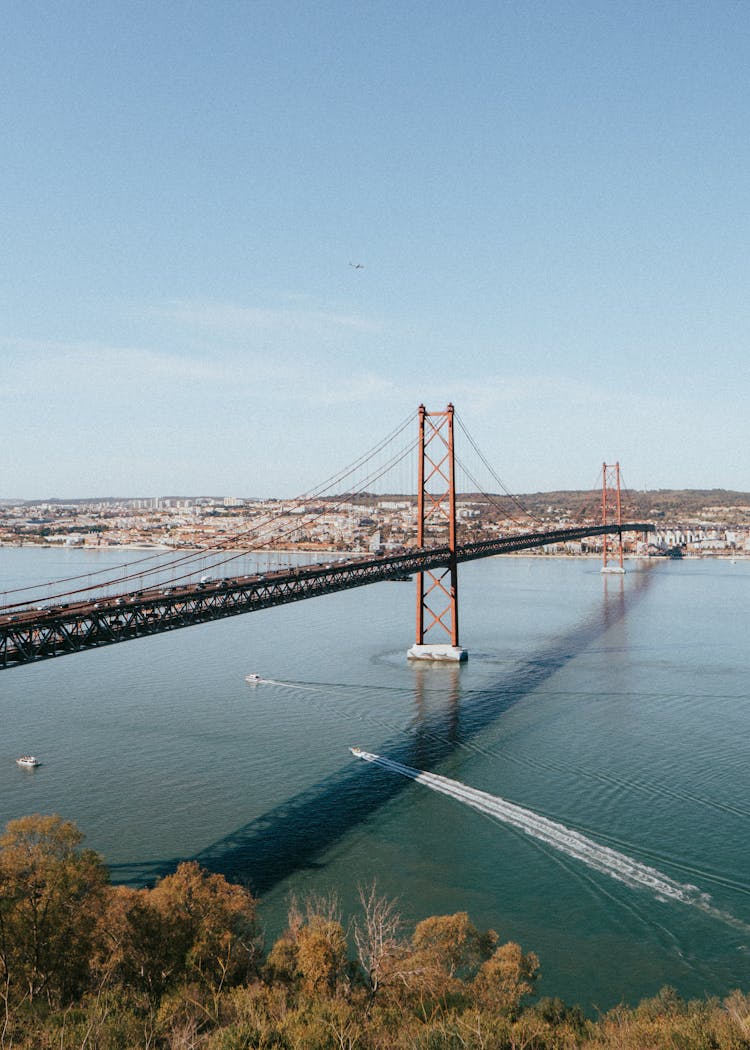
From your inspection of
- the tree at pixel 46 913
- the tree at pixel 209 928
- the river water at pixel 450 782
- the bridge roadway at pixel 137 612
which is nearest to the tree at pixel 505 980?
the river water at pixel 450 782

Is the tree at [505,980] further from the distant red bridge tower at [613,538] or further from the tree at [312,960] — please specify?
the distant red bridge tower at [613,538]

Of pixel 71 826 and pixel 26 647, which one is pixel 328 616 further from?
pixel 71 826

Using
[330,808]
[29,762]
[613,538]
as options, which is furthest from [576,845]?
[613,538]

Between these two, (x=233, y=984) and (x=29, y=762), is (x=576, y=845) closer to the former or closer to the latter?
(x=233, y=984)

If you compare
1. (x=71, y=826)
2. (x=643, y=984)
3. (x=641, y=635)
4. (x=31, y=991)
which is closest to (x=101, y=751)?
(x=71, y=826)

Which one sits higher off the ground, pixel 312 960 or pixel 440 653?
pixel 312 960

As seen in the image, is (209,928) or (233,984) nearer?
(233,984)

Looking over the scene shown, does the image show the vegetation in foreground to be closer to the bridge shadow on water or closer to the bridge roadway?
the bridge shadow on water

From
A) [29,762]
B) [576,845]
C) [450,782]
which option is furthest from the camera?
[29,762]
